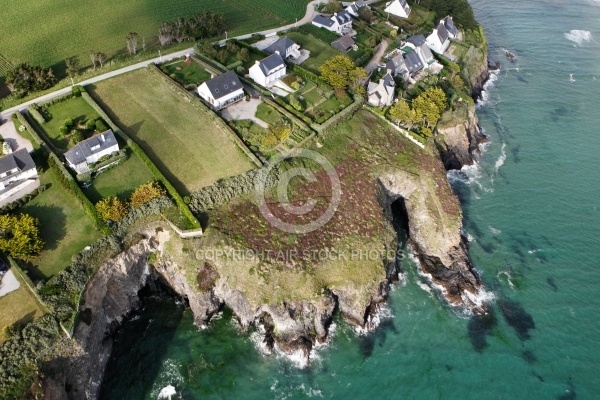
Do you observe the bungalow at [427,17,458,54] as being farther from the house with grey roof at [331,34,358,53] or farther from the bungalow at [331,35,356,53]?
the bungalow at [331,35,356,53]

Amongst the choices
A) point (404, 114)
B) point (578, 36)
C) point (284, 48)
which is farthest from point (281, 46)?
point (578, 36)

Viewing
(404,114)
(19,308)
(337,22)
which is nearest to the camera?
(19,308)

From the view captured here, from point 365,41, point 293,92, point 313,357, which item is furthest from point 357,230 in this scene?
point 365,41

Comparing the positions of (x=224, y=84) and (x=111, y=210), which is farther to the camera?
(x=224, y=84)

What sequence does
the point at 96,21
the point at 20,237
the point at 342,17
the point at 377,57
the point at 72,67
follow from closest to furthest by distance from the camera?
the point at 20,237, the point at 72,67, the point at 377,57, the point at 96,21, the point at 342,17

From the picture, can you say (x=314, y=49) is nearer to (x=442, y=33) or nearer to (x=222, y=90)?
(x=222, y=90)

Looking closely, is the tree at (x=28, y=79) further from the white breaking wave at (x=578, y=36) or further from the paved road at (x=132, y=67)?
the white breaking wave at (x=578, y=36)

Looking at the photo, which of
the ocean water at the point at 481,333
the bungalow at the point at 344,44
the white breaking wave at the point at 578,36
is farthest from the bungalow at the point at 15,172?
the white breaking wave at the point at 578,36
